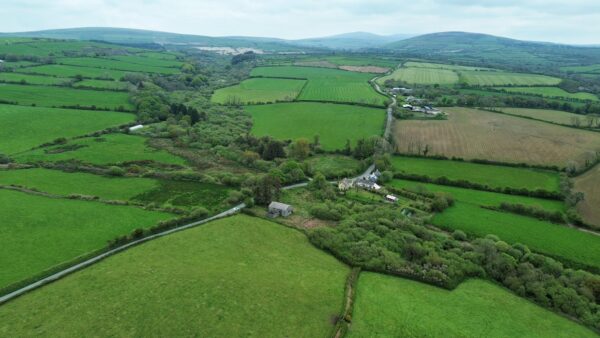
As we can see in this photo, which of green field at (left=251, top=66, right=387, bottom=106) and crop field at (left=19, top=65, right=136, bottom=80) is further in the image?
crop field at (left=19, top=65, right=136, bottom=80)

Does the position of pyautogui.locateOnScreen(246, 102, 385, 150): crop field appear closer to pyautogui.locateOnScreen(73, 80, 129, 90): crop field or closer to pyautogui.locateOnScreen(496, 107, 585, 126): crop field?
pyautogui.locateOnScreen(496, 107, 585, 126): crop field

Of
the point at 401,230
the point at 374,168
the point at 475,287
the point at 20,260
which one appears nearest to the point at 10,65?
the point at 20,260

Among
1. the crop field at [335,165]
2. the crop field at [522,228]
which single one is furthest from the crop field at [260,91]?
the crop field at [522,228]

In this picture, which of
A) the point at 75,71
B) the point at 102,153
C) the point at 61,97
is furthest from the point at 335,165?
the point at 75,71

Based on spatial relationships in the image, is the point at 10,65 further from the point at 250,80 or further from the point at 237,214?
the point at 237,214

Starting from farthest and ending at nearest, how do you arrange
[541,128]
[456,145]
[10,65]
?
[10,65] → [541,128] → [456,145]

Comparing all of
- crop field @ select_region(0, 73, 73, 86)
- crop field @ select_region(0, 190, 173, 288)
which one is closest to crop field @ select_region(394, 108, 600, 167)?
crop field @ select_region(0, 190, 173, 288)

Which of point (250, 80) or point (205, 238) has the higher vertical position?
point (250, 80)
